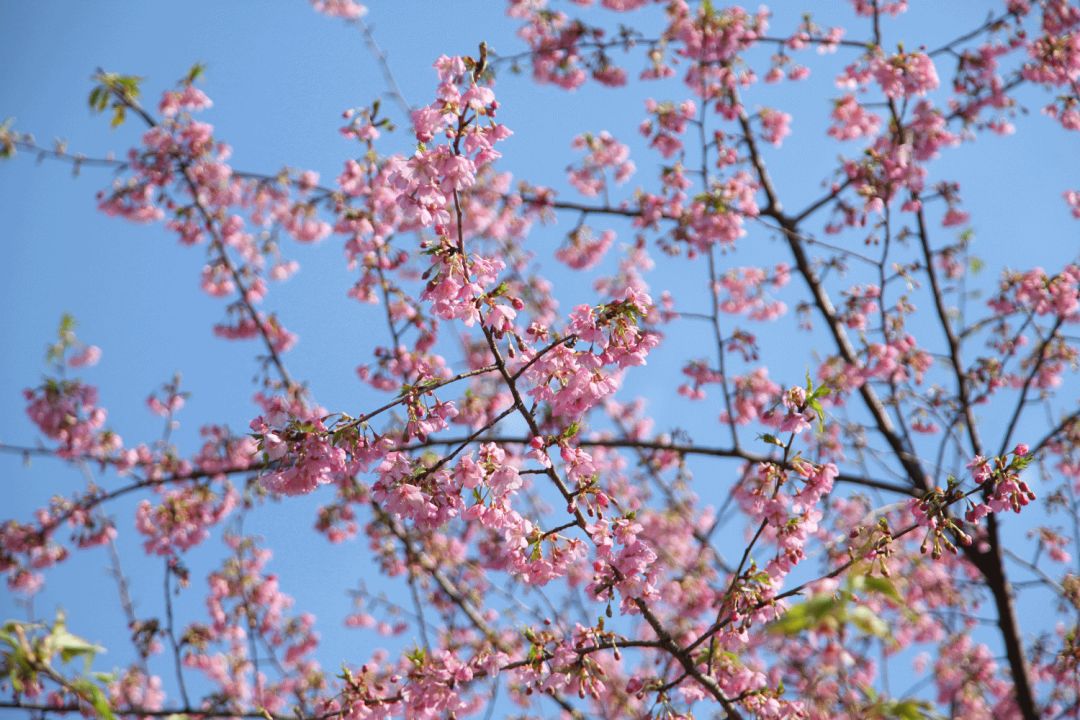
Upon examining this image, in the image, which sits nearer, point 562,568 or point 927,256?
point 562,568

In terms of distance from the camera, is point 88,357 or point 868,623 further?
point 88,357

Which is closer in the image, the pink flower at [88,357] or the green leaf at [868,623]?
the green leaf at [868,623]

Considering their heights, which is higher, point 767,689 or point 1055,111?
point 1055,111

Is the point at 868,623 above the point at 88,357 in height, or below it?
below

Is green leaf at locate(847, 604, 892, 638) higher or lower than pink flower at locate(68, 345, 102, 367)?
lower

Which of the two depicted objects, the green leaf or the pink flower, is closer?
the green leaf

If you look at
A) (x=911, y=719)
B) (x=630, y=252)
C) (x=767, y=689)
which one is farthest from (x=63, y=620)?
(x=630, y=252)

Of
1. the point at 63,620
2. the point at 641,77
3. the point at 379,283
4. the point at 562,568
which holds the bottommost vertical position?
the point at 63,620

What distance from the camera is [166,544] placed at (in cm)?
567

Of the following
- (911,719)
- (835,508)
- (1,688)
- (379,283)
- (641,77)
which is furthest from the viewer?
(835,508)

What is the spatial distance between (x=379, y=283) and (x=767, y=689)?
3.71 meters

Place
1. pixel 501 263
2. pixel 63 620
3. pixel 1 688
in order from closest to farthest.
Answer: pixel 63 620 < pixel 501 263 < pixel 1 688

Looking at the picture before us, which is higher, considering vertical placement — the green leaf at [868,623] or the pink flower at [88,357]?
the pink flower at [88,357]

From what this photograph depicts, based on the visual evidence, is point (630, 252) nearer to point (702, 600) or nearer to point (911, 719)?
point (702, 600)
